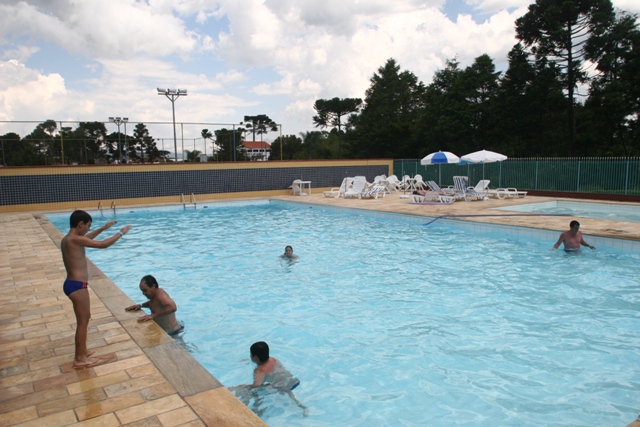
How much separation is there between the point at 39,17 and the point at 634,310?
1737cm

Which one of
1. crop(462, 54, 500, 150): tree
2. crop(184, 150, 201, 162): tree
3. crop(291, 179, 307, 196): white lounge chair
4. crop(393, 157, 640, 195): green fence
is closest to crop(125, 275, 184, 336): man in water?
crop(291, 179, 307, 196): white lounge chair

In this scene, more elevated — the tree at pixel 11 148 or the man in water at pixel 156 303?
the tree at pixel 11 148

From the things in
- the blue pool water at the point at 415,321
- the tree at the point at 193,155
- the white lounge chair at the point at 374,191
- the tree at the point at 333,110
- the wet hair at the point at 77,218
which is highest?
the tree at the point at 333,110

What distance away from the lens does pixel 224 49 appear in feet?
62.4

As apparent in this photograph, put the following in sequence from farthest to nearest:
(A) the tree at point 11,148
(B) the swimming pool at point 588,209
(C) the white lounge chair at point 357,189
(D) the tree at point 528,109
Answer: (D) the tree at point 528,109 → (C) the white lounge chair at point 357,189 → (A) the tree at point 11,148 → (B) the swimming pool at point 588,209

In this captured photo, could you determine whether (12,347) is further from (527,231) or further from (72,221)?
(527,231)

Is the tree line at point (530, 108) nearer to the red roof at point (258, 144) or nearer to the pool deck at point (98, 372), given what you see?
the red roof at point (258, 144)

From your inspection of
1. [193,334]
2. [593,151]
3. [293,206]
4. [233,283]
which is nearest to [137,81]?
[293,206]

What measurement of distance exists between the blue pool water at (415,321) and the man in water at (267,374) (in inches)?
3.9

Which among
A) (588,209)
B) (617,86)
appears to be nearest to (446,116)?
(617,86)

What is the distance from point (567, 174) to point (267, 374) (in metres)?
16.9

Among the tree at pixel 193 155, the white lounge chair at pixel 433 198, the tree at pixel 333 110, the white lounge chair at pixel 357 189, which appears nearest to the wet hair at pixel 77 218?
the white lounge chair at pixel 433 198

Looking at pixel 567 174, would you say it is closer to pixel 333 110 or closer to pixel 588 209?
pixel 588 209

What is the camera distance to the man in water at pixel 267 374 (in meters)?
3.65
